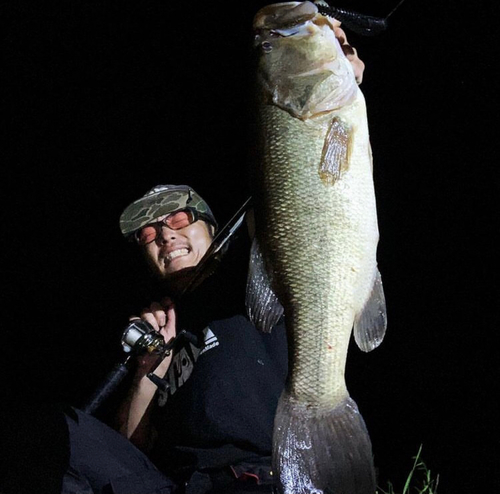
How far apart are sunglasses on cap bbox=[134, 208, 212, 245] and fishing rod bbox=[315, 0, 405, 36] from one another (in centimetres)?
170

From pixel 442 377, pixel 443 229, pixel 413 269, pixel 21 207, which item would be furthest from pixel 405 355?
pixel 21 207

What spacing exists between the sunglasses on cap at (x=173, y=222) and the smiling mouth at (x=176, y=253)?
5.7 inches

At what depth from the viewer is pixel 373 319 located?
5.20 ft

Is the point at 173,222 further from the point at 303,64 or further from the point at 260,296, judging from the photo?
A: the point at 303,64

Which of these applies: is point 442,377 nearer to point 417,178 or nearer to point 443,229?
point 443,229

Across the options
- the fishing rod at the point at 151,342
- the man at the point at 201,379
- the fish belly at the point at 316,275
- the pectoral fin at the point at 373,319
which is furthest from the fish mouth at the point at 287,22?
the man at the point at 201,379

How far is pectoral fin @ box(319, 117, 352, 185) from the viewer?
56.4 inches

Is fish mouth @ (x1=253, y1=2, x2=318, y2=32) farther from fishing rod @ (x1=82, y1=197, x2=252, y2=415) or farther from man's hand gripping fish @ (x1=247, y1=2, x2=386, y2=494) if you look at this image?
fishing rod @ (x1=82, y1=197, x2=252, y2=415)

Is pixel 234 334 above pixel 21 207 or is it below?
above

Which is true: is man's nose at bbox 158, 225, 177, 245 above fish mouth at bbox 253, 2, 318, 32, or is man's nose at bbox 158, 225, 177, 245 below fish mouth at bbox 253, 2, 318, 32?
below

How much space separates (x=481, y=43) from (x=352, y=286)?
5.42 m

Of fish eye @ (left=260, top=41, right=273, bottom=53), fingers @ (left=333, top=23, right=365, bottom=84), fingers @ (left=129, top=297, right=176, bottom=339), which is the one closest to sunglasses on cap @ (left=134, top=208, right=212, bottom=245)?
fingers @ (left=129, top=297, right=176, bottom=339)

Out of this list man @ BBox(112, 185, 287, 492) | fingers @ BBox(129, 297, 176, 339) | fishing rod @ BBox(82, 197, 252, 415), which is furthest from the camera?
fingers @ BBox(129, 297, 176, 339)

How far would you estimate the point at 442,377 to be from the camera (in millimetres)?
4977
